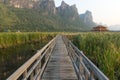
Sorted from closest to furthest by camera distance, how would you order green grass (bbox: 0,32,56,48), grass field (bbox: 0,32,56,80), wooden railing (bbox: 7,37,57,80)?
wooden railing (bbox: 7,37,57,80) < grass field (bbox: 0,32,56,80) < green grass (bbox: 0,32,56,48)

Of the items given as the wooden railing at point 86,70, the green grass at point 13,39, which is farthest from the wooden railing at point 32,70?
the green grass at point 13,39

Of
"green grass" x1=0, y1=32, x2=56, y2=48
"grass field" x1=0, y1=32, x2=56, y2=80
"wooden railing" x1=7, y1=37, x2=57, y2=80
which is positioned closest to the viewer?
"wooden railing" x1=7, y1=37, x2=57, y2=80

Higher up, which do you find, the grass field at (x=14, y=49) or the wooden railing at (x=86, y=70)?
the wooden railing at (x=86, y=70)

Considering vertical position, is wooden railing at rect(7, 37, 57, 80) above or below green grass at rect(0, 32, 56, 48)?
above

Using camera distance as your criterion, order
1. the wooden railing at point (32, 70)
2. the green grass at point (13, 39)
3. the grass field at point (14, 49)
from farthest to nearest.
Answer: the green grass at point (13, 39) < the grass field at point (14, 49) < the wooden railing at point (32, 70)

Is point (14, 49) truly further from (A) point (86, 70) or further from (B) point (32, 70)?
(A) point (86, 70)

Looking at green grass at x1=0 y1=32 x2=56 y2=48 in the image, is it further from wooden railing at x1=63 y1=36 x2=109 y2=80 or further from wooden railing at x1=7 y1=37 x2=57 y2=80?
wooden railing at x1=7 y1=37 x2=57 y2=80

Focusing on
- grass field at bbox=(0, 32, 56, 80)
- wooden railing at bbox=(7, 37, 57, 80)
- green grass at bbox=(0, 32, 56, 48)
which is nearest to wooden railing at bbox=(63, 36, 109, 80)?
wooden railing at bbox=(7, 37, 57, 80)

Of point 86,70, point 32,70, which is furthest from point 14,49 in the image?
point 86,70

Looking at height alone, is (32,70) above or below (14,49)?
above

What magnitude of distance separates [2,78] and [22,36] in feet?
114

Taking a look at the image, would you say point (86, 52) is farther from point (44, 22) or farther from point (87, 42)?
point (44, 22)

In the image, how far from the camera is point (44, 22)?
624 ft

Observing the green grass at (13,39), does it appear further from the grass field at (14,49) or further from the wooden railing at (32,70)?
the wooden railing at (32,70)
